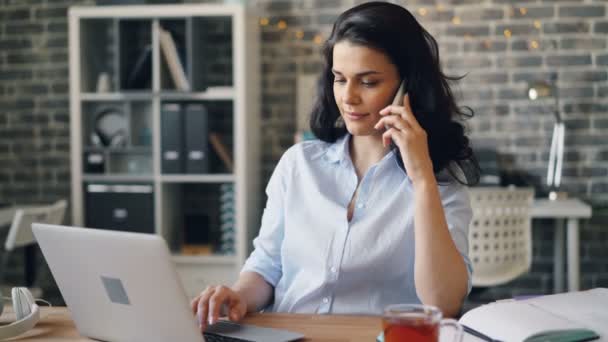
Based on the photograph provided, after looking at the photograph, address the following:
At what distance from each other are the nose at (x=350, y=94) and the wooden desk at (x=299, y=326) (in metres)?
0.46

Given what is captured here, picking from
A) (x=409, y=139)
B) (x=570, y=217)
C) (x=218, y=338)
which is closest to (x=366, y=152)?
(x=409, y=139)

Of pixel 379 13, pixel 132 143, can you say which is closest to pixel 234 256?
pixel 132 143

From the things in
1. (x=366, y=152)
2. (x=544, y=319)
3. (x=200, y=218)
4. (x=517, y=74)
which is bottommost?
(x=200, y=218)

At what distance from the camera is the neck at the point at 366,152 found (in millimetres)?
1801

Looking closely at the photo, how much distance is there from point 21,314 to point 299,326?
529 millimetres

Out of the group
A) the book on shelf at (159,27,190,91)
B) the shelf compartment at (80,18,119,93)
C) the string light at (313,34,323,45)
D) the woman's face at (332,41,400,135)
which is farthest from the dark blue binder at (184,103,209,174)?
the woman's face at (332,41,400,135)

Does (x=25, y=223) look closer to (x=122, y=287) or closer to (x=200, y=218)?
(x=200, y=218)

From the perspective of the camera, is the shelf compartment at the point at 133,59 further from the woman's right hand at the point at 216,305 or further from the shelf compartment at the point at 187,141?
the woman's right hand at the point at 216,305

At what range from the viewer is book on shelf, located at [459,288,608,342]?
119 cm

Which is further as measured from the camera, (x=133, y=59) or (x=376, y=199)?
(x=133, y=59)

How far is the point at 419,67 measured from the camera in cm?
170

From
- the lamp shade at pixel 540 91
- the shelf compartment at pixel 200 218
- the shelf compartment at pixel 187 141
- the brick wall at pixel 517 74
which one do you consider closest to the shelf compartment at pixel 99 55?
the shelf compartment at pixel 187 141

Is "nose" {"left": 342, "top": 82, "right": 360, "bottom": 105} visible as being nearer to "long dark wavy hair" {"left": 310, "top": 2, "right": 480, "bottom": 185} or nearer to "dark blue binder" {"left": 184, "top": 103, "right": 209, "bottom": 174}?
"long dark wavy hair" {"left": 310, "top": 2, "right": 480, "bottom": 185}

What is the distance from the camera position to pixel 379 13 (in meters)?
1.67
